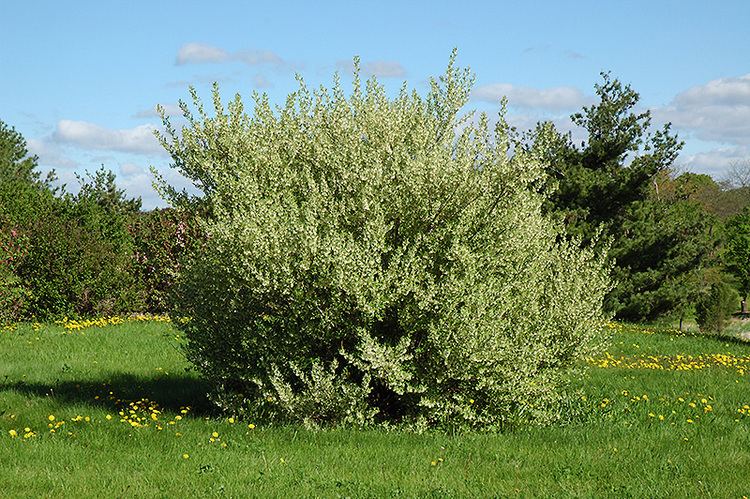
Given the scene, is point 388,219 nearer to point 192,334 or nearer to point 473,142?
point 473,142

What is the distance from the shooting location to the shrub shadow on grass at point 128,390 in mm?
10852

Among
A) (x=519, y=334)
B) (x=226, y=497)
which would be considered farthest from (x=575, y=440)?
(x=226, y=497)

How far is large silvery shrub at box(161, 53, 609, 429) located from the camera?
8711 mm

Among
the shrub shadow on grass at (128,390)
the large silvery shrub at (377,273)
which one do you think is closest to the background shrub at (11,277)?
the shrub shadow on grass at (128,390)

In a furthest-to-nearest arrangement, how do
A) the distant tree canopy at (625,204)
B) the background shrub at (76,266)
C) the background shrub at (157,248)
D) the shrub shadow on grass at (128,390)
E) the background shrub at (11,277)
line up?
1. the distant tree canopy at (625,204)
2. the background shrub at (157,248)
3. the background shrub at (76,266)
4. the background shrub at (11,277)
5. the shrub shadow on grass at (128,390)

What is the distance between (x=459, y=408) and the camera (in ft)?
30.2

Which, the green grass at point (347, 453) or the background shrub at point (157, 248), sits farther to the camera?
the background shrub at point (157, 248)

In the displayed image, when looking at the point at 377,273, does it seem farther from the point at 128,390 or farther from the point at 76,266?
the point at 76,266

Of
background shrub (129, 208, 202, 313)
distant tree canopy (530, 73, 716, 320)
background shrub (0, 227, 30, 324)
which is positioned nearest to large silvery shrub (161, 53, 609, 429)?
background shrub (0, 227, 30, 324)

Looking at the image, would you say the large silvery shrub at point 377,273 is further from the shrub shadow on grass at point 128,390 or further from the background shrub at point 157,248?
the background shrub at point 157,248

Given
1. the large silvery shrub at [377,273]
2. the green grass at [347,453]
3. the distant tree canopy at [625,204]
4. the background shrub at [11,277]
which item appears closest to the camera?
the green grass at [347,453]

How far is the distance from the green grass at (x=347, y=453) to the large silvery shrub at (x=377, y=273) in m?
0.61

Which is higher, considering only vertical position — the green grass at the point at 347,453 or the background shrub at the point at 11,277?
the background shrub at the point at 11,277

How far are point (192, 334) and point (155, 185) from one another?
6.97 ft
